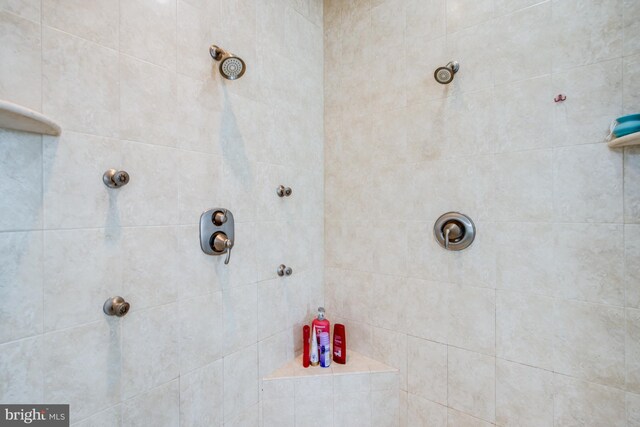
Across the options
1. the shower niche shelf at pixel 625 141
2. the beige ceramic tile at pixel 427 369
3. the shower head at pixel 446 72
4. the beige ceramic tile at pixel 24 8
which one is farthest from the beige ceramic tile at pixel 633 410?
the beige ceramic tile at pixel 24 8

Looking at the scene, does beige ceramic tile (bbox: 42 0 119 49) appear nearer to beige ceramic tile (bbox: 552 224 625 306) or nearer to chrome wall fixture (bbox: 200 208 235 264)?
chrome wall fixture (bbox: 200 208 235 264)

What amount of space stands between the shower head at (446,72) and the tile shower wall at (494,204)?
42mm

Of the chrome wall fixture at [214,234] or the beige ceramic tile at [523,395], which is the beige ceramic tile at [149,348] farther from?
the beige ceramic tile at [523,395]

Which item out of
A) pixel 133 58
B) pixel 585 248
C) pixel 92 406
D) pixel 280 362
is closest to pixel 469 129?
pixel 585 248

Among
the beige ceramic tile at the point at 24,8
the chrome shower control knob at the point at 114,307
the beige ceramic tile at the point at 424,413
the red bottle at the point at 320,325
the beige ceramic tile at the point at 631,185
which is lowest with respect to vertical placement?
the beige ceramic tile at the point at 424,413

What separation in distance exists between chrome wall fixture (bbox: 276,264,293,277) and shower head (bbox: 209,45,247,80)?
878 mm

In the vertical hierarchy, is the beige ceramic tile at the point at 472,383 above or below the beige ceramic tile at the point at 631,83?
below

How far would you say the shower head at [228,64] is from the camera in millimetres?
1063

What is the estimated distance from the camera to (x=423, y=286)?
1.34 metres

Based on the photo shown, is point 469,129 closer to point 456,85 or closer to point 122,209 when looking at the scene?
point 456,85

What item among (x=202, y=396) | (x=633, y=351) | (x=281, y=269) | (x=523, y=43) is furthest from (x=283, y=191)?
(x=633, y=351)

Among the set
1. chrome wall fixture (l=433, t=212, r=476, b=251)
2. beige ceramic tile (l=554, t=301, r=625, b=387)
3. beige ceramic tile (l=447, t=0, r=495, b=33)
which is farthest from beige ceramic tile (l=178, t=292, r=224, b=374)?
beige ceramic tile (l=447, t=0, r=495, b=33)

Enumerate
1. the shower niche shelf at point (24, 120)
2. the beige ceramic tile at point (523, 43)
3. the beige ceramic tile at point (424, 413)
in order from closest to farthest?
the shower niche shelf at point (24, 120) → the beige ceramic tile at point (523, 43) → the beige ceramic tile at point (424, 413)

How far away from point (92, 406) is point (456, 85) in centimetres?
174
